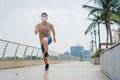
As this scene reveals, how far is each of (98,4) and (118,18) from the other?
4505mm

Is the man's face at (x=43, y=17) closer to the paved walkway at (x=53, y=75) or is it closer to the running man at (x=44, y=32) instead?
the running man at (x=44, y=32)

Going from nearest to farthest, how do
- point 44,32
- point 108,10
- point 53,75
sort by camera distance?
1. point 53,75
2. point 44,32
3. point 108,10

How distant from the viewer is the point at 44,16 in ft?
38.0

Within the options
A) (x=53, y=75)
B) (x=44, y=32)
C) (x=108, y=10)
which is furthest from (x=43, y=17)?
(x=108, y=10)

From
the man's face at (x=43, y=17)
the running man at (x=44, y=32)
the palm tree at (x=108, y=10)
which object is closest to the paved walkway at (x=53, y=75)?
the running man at (x=44, y=32)

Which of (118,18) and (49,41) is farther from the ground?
(118,18)

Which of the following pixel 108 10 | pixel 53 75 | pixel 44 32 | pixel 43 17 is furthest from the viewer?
pixel 108 10

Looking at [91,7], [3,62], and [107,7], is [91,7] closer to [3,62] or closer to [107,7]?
[107,7]

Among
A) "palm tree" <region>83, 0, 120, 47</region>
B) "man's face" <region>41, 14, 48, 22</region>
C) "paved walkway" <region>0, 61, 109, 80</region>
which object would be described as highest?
"palm tree" <region>83, 0, 120, 47</region>

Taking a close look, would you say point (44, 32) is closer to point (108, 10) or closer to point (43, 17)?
point (43, 17)

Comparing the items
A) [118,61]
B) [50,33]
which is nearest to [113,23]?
[50,33]

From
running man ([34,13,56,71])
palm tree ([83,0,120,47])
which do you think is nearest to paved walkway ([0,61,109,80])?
running man ([34,13,56,71])

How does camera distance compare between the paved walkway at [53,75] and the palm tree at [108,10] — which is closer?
the paved walkway at [53,75]

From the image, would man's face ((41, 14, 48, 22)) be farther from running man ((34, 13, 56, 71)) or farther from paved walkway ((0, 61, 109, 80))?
paved walkway ((0, 61, 109, 80))
